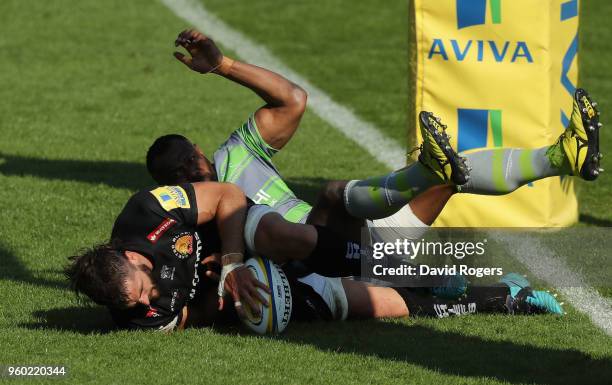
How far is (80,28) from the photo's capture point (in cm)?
1464

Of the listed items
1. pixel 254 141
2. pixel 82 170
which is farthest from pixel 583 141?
pixel 82 170

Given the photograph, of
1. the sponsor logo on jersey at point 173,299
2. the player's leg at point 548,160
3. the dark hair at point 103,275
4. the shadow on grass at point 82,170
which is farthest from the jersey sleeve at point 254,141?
the shadow on grass at point 82,170

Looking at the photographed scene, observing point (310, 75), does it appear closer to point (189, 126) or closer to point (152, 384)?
point (189, 126)

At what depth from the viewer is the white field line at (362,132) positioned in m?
6.57

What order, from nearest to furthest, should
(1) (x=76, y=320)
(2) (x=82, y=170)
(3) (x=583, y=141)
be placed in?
(3) (x=583, y=141) < (1) (x=76, y=320) < (2) (x=82, y=170)

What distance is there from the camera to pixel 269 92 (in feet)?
23.2

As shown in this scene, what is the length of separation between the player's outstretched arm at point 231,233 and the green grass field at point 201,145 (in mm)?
208

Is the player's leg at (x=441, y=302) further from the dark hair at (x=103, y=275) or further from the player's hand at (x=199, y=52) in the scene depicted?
the player's hand at (x=199, y=52)

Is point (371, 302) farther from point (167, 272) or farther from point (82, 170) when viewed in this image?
point (82, 170)

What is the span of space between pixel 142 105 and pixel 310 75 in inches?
80.2

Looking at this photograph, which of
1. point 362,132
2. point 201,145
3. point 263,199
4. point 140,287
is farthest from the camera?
point 362,132

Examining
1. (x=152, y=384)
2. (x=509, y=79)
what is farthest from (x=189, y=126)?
(x=152, y=384)

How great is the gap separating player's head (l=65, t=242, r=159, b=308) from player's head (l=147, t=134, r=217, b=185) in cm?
106

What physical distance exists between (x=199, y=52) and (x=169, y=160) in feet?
2.03
